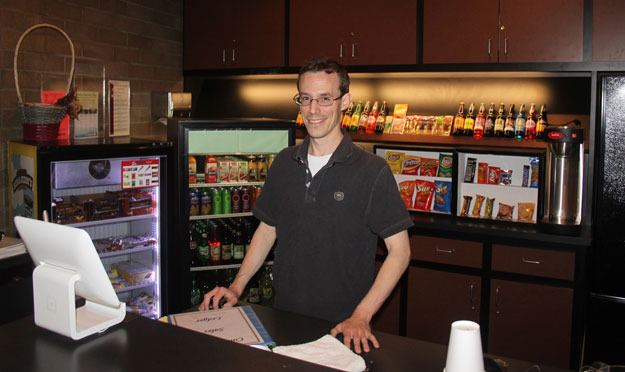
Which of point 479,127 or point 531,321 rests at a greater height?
point 479,127

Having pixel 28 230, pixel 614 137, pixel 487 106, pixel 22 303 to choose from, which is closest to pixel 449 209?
pixel 487 106

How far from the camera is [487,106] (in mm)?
4281

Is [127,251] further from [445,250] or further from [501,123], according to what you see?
[501,123]

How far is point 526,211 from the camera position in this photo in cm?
388

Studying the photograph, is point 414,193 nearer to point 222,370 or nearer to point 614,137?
point 614,137

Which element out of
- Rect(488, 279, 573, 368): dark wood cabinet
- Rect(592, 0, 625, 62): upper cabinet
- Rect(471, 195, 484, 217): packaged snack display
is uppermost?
Rect(592, 0, 625, 62): upper cabinet

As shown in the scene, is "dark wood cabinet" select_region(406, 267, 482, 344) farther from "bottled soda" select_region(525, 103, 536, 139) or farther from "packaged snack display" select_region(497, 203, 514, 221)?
"bottled soda" select_region(525, 103, 536, 139)

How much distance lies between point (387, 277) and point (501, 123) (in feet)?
7.58

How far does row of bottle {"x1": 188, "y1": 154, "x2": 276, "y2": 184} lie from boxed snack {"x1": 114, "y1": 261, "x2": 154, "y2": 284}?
2.35 feet

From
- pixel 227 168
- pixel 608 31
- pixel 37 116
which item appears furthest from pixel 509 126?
pixel 37 116

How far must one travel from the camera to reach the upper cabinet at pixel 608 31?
354 centimetres

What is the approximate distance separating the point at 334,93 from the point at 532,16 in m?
2.10

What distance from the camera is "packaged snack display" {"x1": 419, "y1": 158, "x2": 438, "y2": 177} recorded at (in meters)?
4.18

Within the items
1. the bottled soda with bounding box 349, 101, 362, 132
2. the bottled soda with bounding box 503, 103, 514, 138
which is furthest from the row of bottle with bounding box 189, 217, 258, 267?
the bottled soda with bounding box 503, 103, 514, 138
